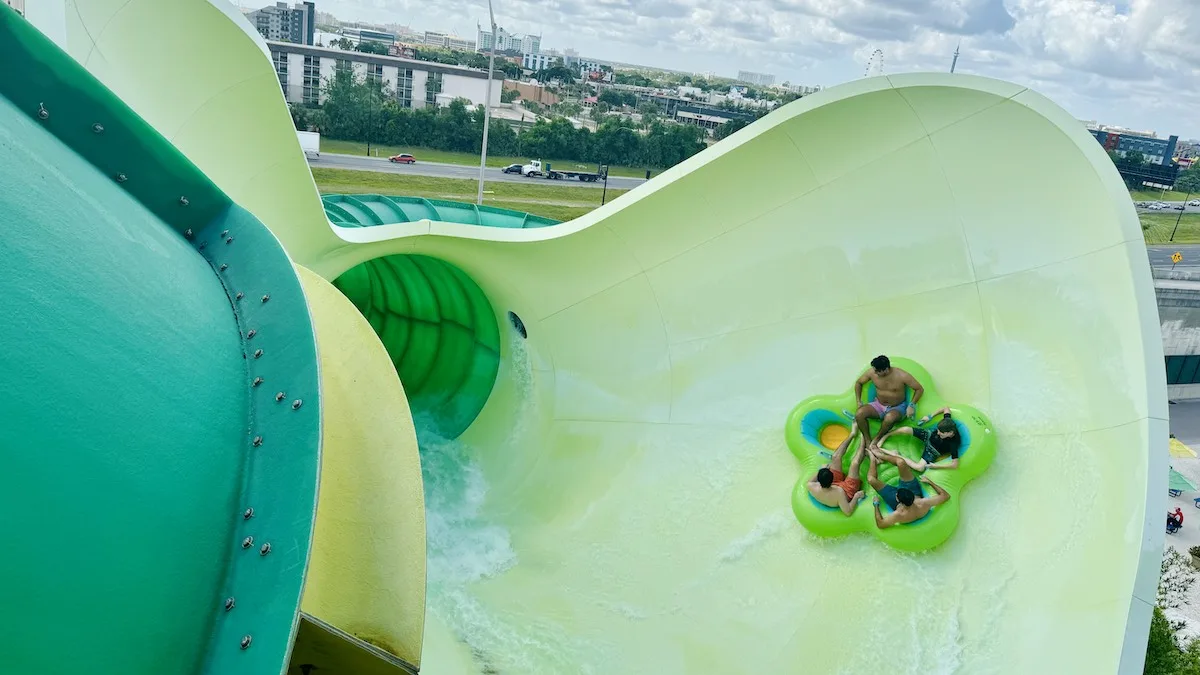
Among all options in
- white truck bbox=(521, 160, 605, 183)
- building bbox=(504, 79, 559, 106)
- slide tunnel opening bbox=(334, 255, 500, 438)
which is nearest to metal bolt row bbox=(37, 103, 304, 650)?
slide tunnel opening bbox=(334, 255, 500, 438)

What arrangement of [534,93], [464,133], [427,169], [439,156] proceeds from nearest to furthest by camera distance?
[427,169], [439,156], [464,133], [534,93]

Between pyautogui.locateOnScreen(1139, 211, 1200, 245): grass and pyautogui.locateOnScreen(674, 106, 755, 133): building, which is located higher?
pyautogui.locateOnScreen(674, 106, 755, 133): building

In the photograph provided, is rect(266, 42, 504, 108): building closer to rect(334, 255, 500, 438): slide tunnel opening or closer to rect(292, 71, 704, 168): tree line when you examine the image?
rect(292, 71, 704, 168): tree line

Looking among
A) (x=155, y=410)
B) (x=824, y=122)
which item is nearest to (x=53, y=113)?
(x=155, y=410)

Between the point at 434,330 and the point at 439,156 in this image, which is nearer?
the point at 434,330

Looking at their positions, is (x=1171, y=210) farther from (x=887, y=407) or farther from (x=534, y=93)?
(x=887, y=407)

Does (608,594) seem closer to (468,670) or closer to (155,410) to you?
(468,670)

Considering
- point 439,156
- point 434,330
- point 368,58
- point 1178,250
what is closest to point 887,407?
point 434,330
